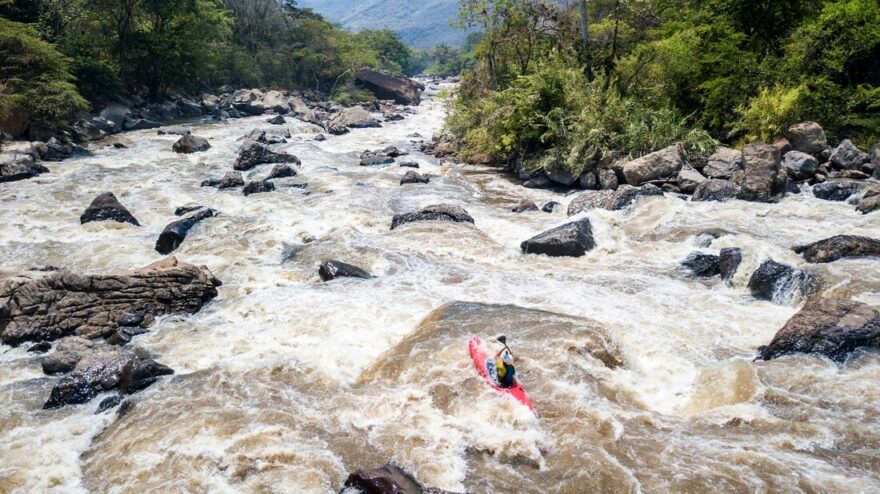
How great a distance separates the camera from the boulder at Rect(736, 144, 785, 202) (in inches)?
539

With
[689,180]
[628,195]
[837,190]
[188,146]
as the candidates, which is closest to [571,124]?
[689,180]

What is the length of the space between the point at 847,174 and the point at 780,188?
2270 mm

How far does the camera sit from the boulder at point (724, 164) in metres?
14.9

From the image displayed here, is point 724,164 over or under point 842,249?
over

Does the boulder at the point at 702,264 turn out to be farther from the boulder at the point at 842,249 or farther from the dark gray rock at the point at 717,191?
the dark gray rock at the point at 717,191

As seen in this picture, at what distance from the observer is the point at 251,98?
38812 millimetres

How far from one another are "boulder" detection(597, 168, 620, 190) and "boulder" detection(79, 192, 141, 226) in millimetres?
12411

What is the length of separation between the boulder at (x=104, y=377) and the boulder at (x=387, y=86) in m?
43.0

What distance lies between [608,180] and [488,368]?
1067 cm

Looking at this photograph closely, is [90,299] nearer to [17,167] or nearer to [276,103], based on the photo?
[17,167]

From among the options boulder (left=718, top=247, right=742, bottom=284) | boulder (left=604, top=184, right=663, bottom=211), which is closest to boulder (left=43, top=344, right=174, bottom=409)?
boulder (left=718, top=247, right=742, bottom=284)

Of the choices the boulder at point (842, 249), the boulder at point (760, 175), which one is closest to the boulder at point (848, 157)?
the boulder at point (760, 175)

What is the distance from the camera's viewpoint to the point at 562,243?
444 inches

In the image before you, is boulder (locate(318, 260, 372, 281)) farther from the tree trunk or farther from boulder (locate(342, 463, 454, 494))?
the tree trunk
